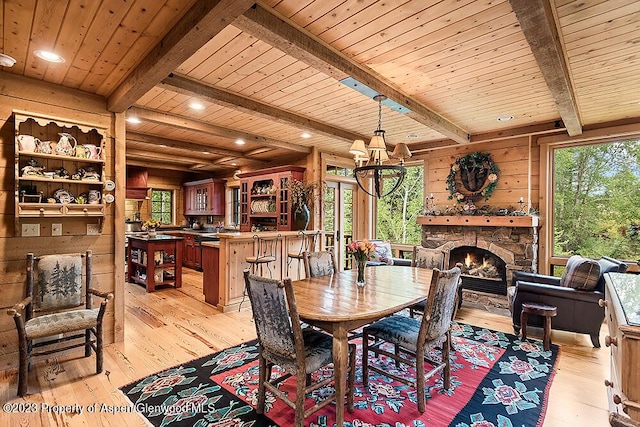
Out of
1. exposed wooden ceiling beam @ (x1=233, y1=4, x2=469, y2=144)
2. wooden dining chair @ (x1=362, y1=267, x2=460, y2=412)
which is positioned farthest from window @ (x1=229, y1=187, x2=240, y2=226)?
wooden dining chair @ (x1=362, y1=267, x2=460, y2=412)

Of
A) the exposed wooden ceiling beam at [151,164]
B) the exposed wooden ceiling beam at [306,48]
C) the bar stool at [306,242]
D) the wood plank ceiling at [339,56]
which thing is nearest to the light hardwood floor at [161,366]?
the bar stool at [306,242]

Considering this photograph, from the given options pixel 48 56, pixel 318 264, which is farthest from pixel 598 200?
pixel 48 56

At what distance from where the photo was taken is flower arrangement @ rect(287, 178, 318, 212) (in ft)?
18.3

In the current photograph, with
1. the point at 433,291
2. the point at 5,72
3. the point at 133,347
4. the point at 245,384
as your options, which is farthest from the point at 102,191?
the point at 433,291

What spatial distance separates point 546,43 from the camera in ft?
6.49

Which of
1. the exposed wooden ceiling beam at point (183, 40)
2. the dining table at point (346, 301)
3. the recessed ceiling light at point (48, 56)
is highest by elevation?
the recessed ceiling light at point (48, 56)

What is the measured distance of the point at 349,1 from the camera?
1.81m

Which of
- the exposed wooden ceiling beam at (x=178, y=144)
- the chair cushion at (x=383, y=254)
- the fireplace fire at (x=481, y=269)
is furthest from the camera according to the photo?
the chair cushion at (x=383, y=254)

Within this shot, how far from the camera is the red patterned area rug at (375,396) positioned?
7.02 ft

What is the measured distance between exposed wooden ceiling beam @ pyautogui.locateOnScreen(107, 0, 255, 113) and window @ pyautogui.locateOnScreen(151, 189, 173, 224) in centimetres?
637

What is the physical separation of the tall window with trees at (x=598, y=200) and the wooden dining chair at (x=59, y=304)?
5727 millimetres

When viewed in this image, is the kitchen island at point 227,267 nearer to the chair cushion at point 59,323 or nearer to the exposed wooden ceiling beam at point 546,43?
the chair cushion at point 59,323

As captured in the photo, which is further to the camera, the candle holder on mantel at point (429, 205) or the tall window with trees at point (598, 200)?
the candle holder on mantel at point (429, 205)

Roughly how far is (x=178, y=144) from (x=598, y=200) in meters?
6.52
